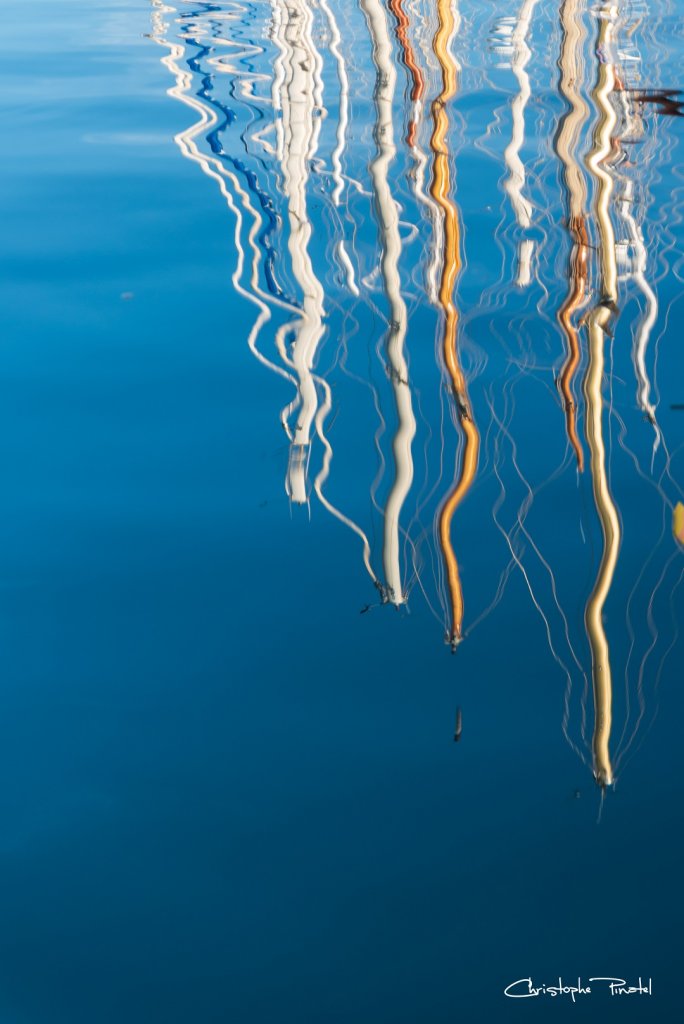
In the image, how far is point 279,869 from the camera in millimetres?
1362

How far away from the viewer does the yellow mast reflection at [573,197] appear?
226 centimetres

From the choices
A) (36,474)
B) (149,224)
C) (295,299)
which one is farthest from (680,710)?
(149,224)

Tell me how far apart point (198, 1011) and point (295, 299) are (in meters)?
1.84

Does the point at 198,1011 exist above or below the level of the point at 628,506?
below

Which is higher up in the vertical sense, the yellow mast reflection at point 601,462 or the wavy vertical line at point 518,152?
the wavy vertical line at point 518,152

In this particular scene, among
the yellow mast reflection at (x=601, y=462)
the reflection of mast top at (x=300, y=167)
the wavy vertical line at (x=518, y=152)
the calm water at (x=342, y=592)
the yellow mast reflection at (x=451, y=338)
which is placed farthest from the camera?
the wavy vertical line at (x=518, y=152)

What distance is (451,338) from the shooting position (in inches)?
98.6

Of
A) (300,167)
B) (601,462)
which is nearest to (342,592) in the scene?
(601,462)

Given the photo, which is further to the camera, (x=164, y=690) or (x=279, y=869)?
(x=164, y=690)

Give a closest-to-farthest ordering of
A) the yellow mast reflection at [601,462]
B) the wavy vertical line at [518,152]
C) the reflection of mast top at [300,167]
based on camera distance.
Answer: the yellow mast reflection at [601,462] → the reflection of mast top at [300,167] → the wavy vertical line at [518,152]

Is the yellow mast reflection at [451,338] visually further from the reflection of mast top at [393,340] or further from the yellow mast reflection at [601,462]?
the yellow mast reflection at [601,462]

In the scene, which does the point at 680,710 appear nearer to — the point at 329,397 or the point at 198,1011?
the point at 198,1011

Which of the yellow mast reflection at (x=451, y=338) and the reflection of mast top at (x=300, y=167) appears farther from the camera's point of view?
the reflection of mast top at (x=300, y=167)

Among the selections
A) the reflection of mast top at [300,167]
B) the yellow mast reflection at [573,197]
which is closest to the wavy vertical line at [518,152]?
the yellow mast reflection at [573,197]
